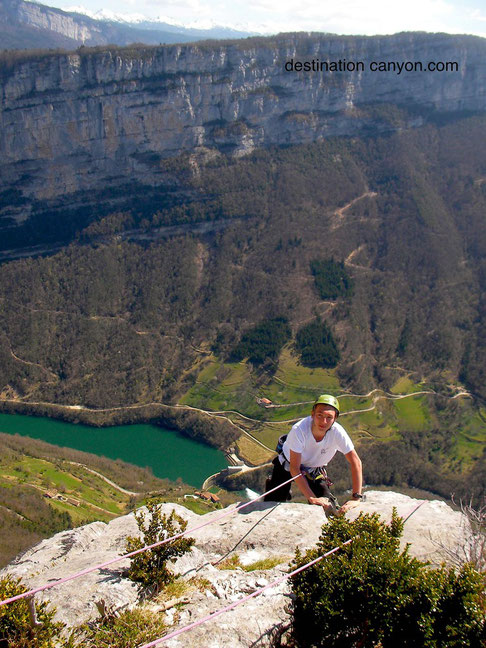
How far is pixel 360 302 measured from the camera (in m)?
74.9

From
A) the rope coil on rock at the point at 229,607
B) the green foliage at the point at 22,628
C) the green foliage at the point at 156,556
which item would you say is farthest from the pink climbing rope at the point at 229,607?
the green foliage at the point at 22,628

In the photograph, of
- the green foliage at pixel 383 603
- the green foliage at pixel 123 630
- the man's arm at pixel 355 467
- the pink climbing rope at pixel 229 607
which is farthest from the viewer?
the man's arm at pixel 355 467

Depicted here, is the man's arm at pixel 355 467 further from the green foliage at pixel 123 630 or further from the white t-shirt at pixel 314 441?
the green foliage at pixel 123 630

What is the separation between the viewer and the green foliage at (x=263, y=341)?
6812cm

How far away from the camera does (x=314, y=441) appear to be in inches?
393

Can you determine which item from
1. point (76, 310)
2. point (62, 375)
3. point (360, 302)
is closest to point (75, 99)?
point (76, 310)

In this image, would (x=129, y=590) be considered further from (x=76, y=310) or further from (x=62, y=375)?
(x=76, y=310)

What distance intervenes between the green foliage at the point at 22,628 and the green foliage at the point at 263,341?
60.2 m

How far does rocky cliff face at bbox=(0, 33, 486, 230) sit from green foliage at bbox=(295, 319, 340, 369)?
34113mm

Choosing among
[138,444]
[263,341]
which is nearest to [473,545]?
[138,444]

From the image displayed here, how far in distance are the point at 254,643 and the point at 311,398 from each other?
55010 millimetres

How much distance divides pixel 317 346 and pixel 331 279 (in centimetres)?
1308

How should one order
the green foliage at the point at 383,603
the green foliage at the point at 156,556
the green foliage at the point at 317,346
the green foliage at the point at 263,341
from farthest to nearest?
the green foliage at the point at 263,341 < the green foliage at the point at 317,346 < the green foliage at the point at 156,556 < the green foliage at the point at 383,603

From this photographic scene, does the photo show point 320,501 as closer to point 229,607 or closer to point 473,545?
point 473,545
